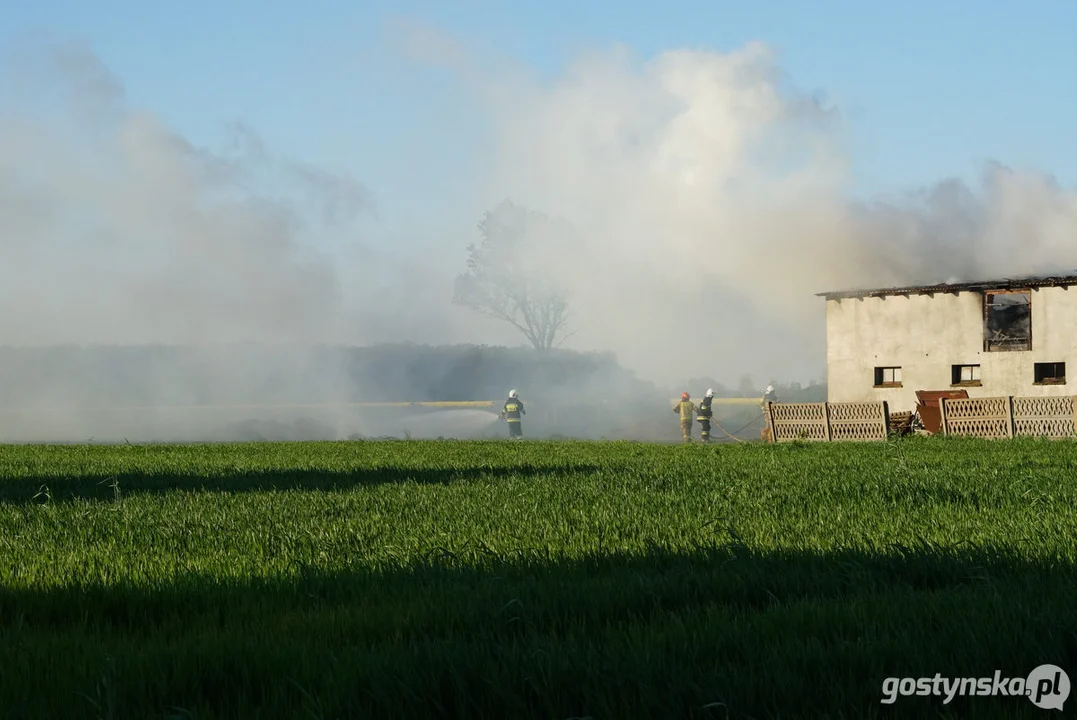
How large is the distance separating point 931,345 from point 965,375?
1567 mm

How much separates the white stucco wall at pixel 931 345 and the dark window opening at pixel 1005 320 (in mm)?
237

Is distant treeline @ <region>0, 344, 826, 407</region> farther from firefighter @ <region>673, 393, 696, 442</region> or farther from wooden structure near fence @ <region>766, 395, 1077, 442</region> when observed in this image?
wooden structure near fence @ <region>766, 395, 1077, 442</region>

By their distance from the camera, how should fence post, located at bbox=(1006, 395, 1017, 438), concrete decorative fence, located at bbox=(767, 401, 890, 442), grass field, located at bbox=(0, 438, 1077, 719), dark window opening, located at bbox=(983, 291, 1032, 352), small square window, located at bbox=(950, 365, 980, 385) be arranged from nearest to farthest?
grass field, located at bbox=(0, 438, 1077, 719) → fence post, located at bbox=(1006, 395, 1017, 438) → concrete decorative fence, located at bbox=(767, 401, 890, 442) → dark window opening, located at bbox=(983, 291, 1032, 352) → small square window, located at bbox=(950, 365, 980, 385)

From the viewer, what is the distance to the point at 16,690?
168 inches

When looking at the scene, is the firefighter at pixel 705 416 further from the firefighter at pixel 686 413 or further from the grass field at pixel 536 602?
the grass field at pixel 536 602

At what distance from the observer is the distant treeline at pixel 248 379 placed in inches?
3364

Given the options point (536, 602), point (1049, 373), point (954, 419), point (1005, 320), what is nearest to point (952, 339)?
point (1005, 320)

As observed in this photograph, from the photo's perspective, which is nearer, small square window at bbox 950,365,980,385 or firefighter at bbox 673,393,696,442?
firefighter at bbox 673,393,696,442

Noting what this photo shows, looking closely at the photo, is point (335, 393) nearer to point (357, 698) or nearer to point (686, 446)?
point (686, 446)

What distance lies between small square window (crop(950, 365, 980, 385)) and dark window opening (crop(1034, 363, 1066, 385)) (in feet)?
6.54

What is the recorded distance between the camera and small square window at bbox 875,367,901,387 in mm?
42531

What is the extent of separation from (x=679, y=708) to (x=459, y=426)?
58.5 m

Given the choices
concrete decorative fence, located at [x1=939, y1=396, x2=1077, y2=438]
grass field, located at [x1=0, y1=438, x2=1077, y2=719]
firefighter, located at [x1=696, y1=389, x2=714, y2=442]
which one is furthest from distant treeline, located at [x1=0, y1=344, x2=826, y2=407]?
grass field, located at [x1=0, y1=438, x2=1077, y2=719]

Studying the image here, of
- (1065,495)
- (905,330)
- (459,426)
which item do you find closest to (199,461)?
(1065,495)
